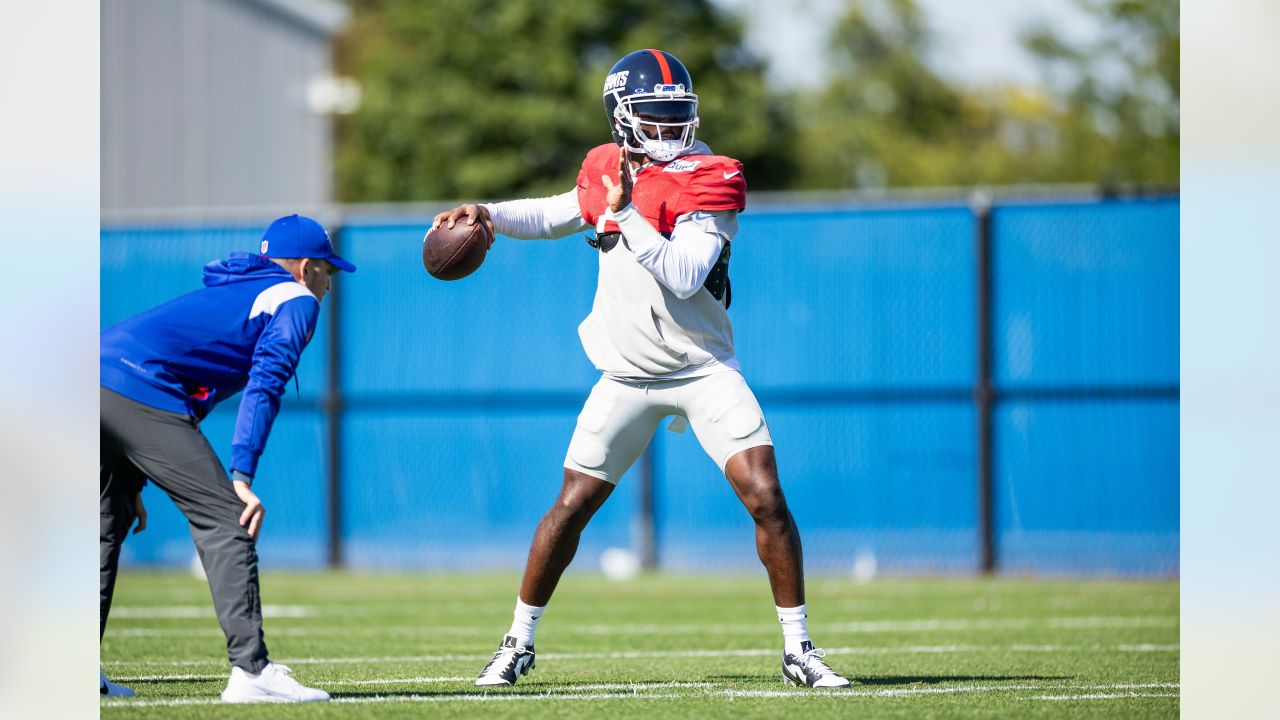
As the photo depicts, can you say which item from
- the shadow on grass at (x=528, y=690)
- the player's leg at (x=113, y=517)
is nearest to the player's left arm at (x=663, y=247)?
the shadow on grass at (x=528, y=690)

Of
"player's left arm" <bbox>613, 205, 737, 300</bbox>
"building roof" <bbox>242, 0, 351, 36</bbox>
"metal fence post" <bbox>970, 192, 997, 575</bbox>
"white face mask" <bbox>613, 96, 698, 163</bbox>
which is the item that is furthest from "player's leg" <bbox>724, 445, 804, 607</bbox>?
"building roof" <bbox>242, 0, 351, 36</bbox>

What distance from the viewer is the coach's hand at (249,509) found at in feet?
18.4

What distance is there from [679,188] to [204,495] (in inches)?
83.1

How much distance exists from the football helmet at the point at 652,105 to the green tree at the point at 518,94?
85.2 ft

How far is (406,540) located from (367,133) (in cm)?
2356

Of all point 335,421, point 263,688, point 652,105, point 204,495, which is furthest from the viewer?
point 335,421

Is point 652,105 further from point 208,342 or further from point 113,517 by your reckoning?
point 113,517

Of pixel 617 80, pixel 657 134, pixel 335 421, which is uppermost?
pixel 617 80

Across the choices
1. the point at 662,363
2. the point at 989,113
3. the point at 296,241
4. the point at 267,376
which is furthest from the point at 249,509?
the point at 989,113

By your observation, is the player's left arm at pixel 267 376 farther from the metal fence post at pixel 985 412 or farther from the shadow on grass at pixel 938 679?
the metal fence post at pixel 985 412

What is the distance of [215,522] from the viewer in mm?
5617

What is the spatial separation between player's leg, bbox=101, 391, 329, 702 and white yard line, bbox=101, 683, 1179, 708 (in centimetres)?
19
